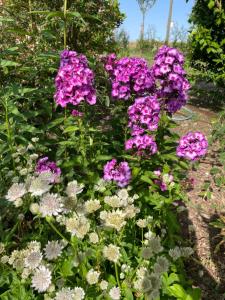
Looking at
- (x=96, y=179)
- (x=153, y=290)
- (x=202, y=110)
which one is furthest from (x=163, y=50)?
(x=202, y=110)

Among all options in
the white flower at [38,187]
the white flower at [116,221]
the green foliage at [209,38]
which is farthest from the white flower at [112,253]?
the green foliage at [209,38]

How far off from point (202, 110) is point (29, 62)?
14.1ft

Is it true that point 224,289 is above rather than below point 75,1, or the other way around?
below

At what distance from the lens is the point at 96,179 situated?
298cm

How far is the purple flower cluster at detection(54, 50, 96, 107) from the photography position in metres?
2.87

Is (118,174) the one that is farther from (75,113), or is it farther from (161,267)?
(161,267)

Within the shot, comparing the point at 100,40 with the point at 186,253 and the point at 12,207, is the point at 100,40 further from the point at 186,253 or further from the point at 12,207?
the point at 186,253

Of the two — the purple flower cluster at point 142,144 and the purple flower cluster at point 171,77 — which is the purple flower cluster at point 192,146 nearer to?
the purple flower cluster at point 142,144

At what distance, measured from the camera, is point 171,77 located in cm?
330

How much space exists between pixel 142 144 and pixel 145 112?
244 mm

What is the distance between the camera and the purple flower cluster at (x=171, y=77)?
3.33 meters

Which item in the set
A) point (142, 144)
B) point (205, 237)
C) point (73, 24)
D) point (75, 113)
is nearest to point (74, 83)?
point (75, 113)

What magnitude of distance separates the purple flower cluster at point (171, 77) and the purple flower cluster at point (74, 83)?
708 millimetres

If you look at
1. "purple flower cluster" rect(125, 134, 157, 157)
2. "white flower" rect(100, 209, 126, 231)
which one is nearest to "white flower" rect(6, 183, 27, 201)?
"white flower" rect(100, 209, 126, 231)
